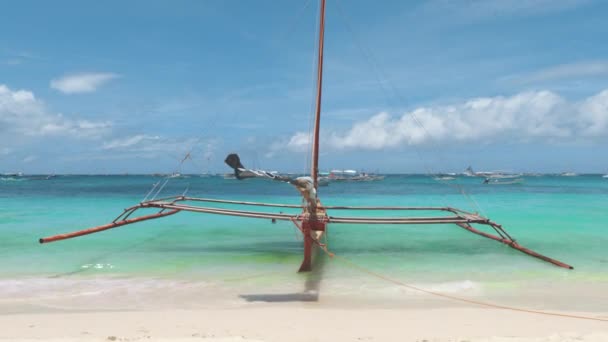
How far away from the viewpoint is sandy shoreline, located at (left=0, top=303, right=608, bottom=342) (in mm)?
4547

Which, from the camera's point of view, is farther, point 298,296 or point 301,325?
point 298,296

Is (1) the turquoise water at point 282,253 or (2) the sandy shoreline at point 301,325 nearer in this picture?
(2) the sandy shoreline at point 301,325

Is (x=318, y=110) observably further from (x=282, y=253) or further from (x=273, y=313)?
(x=273, y=313)

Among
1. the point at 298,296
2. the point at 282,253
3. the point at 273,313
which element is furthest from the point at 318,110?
the point at 273,313

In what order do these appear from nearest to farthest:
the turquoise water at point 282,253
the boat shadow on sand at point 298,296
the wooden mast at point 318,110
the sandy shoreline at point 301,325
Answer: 1. the sandy shoreline at point 301,325
2. the boat shadow on sand at point 298,296
3. the turquoise water at point 282,253
4. the wooden mast at point 318,110

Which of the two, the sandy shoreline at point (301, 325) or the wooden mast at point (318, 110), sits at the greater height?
the wooden mast at point (318, 110)

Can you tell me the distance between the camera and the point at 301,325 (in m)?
5.00

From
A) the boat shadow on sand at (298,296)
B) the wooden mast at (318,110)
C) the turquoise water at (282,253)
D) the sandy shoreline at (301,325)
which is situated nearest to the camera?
the sandy shoreline at (301,325)

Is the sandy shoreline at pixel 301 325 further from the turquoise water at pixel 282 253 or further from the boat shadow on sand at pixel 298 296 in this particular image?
the turquoise water at pixel 282 253

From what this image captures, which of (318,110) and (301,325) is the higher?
(318,110)

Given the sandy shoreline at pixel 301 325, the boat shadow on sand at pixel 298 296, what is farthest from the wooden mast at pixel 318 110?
the sandy shoreline at pixel 301 325

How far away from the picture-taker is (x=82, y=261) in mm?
9008

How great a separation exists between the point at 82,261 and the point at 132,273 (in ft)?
5.98

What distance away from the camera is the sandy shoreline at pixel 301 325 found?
4547 millimetres
